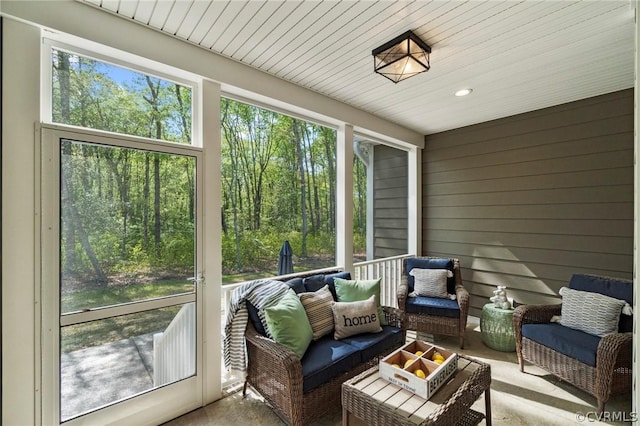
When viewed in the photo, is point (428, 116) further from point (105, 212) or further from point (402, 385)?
point (105, 212)

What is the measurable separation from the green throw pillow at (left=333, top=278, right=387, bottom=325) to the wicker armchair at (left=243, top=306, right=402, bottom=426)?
1.64ft

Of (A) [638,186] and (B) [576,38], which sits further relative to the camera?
(B) [576,38]

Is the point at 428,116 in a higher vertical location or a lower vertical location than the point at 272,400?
higher

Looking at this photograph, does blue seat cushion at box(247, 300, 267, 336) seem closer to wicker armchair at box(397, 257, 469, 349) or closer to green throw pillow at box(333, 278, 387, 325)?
green throw pillow at box(333, 278, 387, 325)

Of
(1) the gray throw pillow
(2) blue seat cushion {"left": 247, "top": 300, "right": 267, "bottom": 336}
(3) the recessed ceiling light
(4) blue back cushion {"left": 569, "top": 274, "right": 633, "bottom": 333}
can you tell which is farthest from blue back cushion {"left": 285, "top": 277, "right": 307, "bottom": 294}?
(4) blue back cushion {"left": 569, "top": 274, "right": 633, "bottom": 333}

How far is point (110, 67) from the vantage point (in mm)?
2047

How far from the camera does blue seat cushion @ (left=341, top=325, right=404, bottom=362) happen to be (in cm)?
228

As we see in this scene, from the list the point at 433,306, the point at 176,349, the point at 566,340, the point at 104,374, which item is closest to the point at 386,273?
the point at 433,306

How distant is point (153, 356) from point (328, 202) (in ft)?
7.61

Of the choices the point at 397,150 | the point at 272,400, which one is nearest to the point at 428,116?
the point at 397,150

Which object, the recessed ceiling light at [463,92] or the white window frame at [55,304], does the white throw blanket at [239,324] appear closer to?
→ the white window frame at [55,304]

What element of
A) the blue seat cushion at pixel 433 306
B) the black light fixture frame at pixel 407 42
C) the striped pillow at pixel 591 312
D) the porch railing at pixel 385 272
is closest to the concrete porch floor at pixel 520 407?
the striped pillow at pixel 591 312

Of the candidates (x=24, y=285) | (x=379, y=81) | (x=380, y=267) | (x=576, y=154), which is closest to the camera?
(x=24, y=285)

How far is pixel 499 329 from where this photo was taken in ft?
10.5
